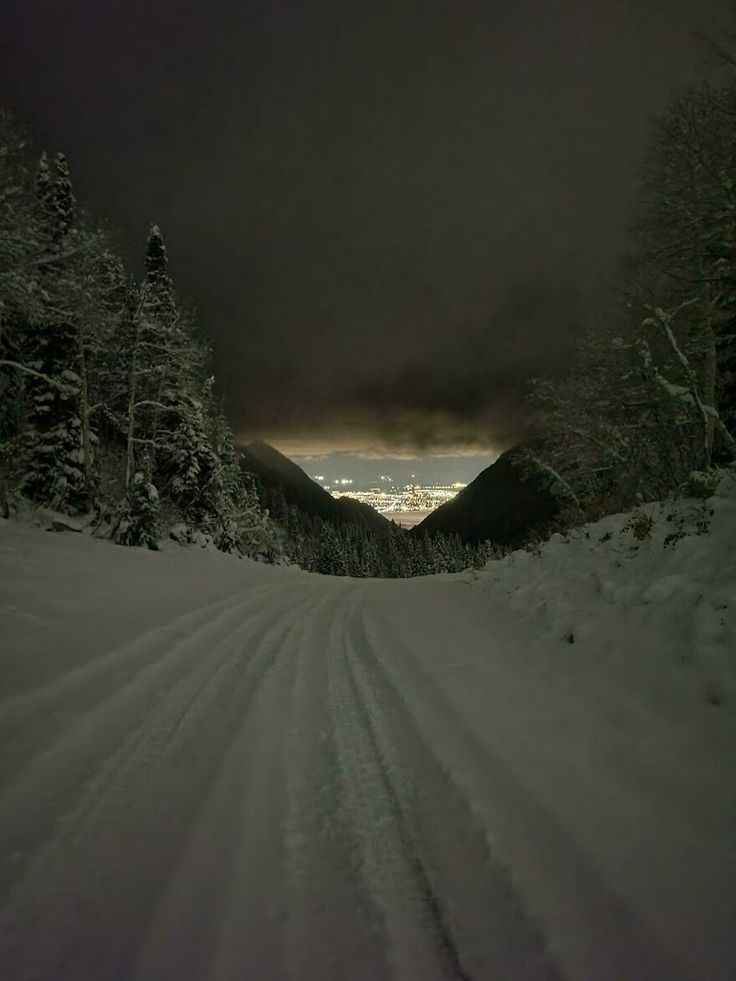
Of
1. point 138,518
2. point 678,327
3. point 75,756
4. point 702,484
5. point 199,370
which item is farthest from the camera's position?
point 199,370

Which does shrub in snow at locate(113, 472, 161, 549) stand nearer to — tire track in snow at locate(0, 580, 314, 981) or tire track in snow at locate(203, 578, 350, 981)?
tire track in snow at locate(0, 580, 314, 981)

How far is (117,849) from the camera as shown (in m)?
2.52

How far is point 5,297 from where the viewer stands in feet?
35.9

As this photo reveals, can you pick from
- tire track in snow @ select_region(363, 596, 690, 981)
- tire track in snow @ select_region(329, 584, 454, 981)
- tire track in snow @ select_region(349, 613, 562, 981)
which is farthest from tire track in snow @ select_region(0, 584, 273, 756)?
tire track in snow @ select_region(363, 596, 690, 981)

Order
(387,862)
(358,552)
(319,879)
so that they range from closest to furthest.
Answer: (319,879), (387,862), (358,552)

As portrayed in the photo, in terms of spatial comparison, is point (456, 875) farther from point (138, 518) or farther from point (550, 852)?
point (138, 518)

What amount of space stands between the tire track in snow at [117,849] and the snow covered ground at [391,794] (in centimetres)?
1

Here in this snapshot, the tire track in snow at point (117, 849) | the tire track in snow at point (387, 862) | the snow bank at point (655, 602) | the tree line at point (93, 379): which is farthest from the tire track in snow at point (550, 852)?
the tree line at point (93, 379)

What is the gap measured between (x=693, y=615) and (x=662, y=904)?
3326 mm

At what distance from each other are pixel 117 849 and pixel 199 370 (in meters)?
21.6

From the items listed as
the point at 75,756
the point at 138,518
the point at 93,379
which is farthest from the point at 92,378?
the point at 75,756

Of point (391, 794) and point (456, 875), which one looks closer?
point (456, 875)

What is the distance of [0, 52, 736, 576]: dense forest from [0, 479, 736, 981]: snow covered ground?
157 inches

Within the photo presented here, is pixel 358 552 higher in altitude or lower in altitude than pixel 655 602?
lower
